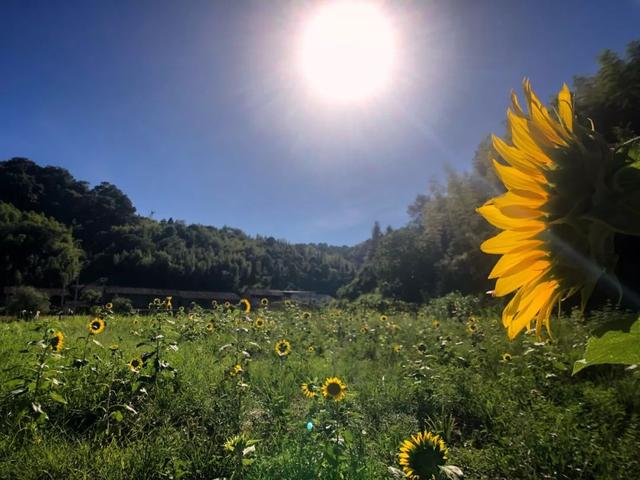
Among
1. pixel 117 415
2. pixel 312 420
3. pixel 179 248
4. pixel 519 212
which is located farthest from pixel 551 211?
pixel 179 248

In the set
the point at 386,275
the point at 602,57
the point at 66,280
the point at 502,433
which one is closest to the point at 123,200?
the point at 66,280

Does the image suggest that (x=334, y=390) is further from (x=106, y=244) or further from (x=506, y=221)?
(x=106, y=244)

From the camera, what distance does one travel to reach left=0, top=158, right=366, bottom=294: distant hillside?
2800 cm

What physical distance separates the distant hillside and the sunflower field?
1167 inches

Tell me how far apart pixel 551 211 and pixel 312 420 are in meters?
2.02

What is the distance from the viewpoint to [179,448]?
196 centimetres

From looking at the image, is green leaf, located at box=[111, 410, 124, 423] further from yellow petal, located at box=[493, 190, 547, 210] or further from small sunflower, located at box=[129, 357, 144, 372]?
yellow petal, located at box=[493, 190, 547, 210]

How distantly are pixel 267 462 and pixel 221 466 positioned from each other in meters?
0.25

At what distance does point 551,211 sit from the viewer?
33 cm

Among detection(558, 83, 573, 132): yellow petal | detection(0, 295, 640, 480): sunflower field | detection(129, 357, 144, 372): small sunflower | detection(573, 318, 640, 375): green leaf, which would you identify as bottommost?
detection(0, 295, 640, 480): sunflower field

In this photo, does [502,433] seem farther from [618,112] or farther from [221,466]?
[618,112]

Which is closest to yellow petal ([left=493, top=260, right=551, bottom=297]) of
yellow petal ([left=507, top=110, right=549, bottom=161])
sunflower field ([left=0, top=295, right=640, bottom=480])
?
yellow petal ([left=507, top=110, right=549, bottom=161])

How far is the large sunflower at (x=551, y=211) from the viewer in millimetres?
290

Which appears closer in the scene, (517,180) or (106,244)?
(517,180)
